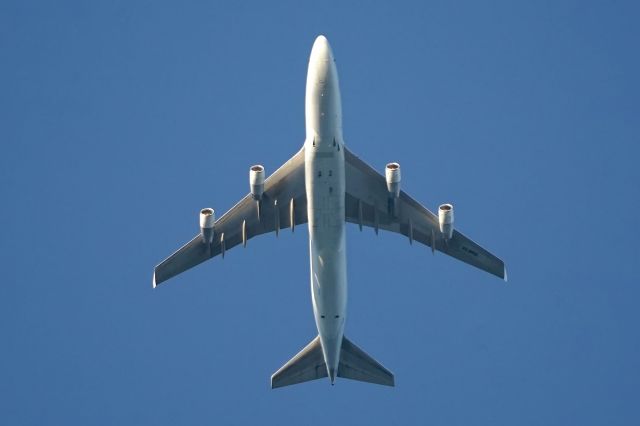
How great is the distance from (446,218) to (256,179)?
9669 millimetres

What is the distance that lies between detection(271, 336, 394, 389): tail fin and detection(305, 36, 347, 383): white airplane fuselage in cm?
281

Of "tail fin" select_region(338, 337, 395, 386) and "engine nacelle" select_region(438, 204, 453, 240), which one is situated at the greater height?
"engine nacelle" select_region(438, 204, 453, 240)

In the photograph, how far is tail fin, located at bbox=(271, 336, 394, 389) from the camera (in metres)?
62.5

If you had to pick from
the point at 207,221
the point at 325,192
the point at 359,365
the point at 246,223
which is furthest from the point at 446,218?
the point at 207,221

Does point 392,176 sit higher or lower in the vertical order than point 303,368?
higher

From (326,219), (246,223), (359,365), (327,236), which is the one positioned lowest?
(359,365)

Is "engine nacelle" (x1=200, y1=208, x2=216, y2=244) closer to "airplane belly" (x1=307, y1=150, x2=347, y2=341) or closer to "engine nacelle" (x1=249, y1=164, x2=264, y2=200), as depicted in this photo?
"engine nacelle" (x1=249, y1=164, x2=264, y2=200)

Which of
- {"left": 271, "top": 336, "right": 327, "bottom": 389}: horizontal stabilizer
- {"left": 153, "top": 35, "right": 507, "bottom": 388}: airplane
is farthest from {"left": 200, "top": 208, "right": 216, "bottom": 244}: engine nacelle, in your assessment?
{"left": 271, "top": 336, "right": 327, "bottom": 389}: horizontal stabilizer

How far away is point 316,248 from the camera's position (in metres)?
57.1

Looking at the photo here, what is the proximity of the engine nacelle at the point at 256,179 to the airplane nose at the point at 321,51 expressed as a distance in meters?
6.75

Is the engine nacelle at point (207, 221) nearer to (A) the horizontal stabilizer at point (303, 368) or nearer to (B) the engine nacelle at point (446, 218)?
(A) the horizontal stabilizer at point (303, 368)

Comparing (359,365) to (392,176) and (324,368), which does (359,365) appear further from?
(392,176)

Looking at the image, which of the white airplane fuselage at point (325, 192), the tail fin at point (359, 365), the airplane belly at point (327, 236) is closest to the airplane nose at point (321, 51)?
the white airplane fuselage at point (325, 192)

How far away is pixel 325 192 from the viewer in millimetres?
56000
